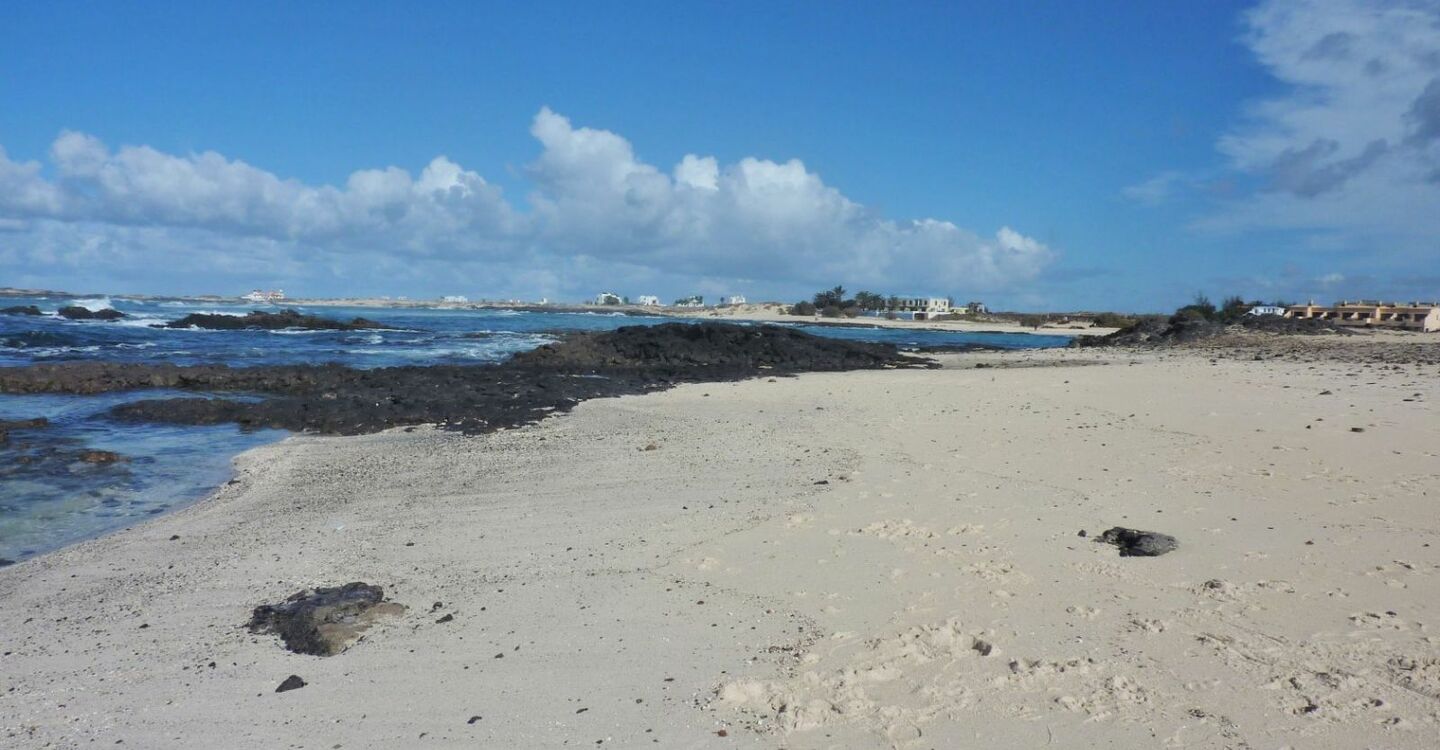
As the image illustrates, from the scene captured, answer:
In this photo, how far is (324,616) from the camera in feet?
14.4

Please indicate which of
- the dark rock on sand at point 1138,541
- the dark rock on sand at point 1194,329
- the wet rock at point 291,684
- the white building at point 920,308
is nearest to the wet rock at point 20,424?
the wet rock at point 291,684

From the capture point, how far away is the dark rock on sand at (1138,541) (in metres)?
5.08

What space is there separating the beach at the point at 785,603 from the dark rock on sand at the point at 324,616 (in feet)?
0.38

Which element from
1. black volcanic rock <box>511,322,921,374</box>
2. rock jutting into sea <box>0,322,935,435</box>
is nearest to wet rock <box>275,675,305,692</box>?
rock jutting into sea <box>0,322,935,435</box>

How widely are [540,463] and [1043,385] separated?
1115 cm

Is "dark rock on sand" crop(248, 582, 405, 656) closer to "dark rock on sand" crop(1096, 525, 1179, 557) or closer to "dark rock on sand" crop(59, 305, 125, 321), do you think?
"dark rock on sand" crop(1096, 525, 1179, 557)

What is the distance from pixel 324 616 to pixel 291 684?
0.76m

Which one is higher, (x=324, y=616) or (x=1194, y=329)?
(x=1194, y=329)

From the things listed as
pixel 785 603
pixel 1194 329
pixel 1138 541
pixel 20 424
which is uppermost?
pixel 1194 329

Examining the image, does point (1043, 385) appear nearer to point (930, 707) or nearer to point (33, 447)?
point (930, 707)

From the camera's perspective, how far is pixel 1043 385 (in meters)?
16.2

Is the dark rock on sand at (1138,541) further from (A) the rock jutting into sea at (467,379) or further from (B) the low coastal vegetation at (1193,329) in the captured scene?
(B) the low coastal vegetation at (1193,329)

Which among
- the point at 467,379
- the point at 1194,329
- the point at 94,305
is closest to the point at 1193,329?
the point at 1194,329

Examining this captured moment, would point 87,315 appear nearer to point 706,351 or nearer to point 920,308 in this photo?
point 706,351
